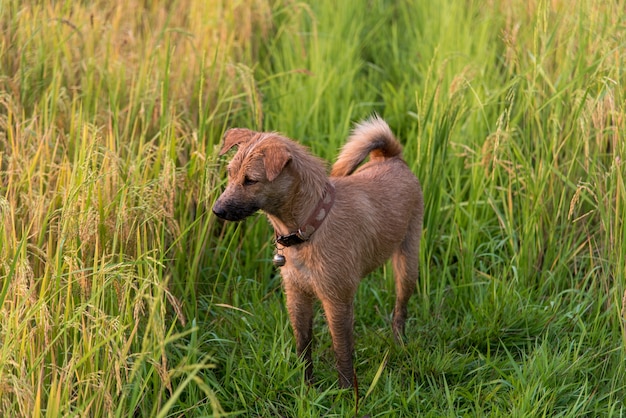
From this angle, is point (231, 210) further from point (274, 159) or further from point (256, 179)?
point (274, 159)

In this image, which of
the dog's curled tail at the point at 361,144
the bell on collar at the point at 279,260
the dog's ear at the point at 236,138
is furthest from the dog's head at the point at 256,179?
the dog's curled tail at the point at 361,144

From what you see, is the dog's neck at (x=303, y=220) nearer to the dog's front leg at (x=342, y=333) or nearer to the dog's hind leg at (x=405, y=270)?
the dog's front leg at (x=342, y=333)

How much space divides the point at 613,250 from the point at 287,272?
1556mm

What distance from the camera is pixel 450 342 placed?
3.82 m

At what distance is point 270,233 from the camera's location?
4.48 m

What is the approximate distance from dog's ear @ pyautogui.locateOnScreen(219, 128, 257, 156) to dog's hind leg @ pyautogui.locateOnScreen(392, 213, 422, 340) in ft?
3.54

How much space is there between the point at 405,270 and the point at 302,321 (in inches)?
27.6

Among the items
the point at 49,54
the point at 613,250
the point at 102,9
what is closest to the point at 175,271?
the point at 49,54

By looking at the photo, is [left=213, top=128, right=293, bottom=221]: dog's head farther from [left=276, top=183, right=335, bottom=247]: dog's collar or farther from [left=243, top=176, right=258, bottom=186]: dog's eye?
[left=276, top=183, right=335, bottom=247]: dog's collar

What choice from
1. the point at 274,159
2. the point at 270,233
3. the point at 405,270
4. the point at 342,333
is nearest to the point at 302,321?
the point at 342,333

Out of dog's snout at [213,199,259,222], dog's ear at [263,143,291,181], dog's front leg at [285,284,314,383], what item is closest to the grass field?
dog's front leg at [285,284,314,383]

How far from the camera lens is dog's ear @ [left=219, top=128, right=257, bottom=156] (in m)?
3.39

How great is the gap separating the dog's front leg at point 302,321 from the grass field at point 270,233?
7 cm

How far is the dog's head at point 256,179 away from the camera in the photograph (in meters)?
3.10
